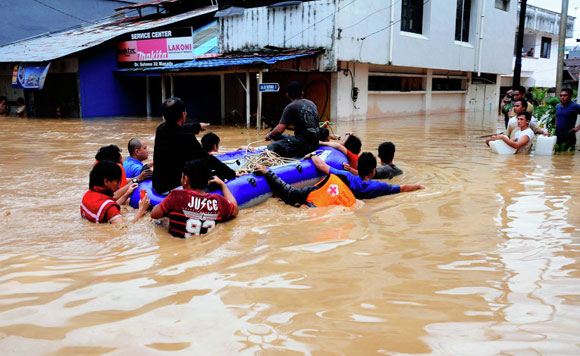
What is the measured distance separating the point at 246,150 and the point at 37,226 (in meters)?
2.83

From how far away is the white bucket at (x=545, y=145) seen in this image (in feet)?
31.6

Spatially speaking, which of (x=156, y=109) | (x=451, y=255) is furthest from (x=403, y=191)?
(x=156, y=109)

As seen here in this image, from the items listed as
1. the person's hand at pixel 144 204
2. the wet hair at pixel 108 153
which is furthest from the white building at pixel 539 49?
the person's hand at pixel 144 204

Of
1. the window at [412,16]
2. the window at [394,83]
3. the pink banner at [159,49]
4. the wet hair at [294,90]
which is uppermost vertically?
the window at [412,16]

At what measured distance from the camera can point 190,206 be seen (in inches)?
175

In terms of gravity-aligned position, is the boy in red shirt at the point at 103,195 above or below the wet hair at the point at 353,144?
below

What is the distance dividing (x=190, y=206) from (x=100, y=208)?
947 millimetres

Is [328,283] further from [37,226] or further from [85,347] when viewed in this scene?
[37,226]

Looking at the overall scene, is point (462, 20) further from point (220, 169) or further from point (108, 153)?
point (108, 153)

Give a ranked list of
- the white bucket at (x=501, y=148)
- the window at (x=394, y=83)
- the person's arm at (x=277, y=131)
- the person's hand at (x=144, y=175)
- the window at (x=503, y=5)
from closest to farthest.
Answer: the person's hand at (x=144, y=175) < the person's arm at (x=277, y=131) < the white bucket at (x=501, y=148) < the window at (x=394, y=83) < the window at (x=503, y=5)

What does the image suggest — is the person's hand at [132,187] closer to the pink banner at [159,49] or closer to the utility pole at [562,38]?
the utility pole at [562,38]

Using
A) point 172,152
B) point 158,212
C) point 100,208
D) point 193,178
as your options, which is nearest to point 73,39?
point 172,152

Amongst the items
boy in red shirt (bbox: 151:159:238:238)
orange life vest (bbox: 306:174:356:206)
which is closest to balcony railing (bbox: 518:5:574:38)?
orange life vest (bbox: 306:174:356:206)

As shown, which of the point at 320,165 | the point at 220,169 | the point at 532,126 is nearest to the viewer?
the point at 220,169
